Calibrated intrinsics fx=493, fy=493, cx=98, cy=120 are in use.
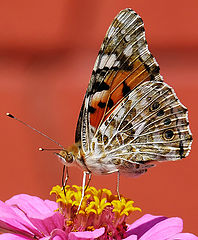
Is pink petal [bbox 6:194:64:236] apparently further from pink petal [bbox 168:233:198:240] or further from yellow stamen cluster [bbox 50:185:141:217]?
pink petal [bbox 168:233:198:240]

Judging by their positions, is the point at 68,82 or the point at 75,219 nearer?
the point at 75,219

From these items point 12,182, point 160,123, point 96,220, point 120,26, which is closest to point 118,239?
point 96,220

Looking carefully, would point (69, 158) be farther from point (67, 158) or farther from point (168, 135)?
point (168, 135)

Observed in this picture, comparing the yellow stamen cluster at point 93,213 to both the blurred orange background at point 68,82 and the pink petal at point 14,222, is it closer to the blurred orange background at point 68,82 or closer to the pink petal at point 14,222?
the pink petal at point 14,222

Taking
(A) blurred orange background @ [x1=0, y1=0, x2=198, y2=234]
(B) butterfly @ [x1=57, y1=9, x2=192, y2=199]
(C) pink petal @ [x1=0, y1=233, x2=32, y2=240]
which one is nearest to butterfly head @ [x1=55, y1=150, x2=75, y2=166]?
(B) butterfly @ [x1=57, y1=9, x2=192, y2=199]

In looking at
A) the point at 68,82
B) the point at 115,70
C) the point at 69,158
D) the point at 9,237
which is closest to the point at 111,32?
the point at 115,70

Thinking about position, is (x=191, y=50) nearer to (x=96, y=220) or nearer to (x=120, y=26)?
(x=120, y=26)

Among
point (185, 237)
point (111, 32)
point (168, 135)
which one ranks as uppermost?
point (111, 32)

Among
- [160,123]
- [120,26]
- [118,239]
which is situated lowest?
[118,239]
